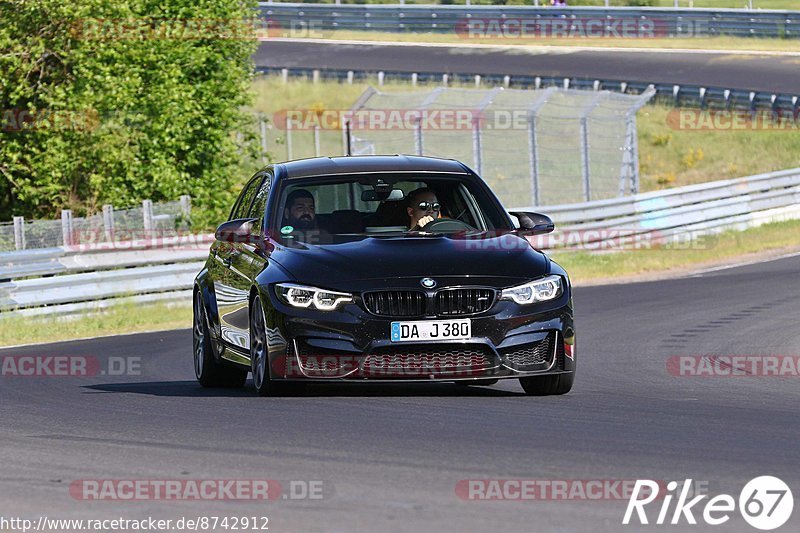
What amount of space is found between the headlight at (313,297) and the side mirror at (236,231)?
118cm

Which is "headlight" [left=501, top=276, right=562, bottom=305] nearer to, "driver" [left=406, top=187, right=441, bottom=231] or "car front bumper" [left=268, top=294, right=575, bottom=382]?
"car front bumper" [left=268, top=294, right=575, bottom=382]

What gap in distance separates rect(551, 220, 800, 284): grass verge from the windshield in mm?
13722

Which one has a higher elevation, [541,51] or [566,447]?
[566,447]

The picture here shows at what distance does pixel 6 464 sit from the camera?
25.1ft

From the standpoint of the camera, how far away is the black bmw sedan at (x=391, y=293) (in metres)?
9.67

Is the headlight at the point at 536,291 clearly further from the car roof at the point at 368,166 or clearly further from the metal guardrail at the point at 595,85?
the metal guardrail at the point at 595,85

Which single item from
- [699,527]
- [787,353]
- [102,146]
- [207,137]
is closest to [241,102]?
[207,137]

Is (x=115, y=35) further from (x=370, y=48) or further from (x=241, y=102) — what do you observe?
(x=370, y=48)

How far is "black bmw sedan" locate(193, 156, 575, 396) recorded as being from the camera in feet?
31.7

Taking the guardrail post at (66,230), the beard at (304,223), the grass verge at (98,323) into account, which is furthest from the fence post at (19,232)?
the beard at (304,223)

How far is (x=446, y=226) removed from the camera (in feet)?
35.8

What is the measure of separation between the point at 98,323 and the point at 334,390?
10846mm

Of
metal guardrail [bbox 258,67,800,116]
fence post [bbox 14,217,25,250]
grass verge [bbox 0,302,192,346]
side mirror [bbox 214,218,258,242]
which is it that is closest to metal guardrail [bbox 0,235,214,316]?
grass verge [bbox 0,302,192,346]

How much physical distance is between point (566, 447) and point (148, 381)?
19.7 feet
